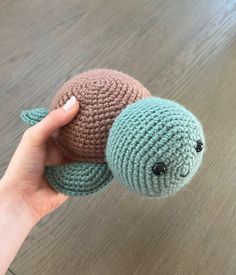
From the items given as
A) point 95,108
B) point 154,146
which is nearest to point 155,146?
point 154,146

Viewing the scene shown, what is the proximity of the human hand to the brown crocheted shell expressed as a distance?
50 mm

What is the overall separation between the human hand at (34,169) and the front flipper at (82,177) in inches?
2.5

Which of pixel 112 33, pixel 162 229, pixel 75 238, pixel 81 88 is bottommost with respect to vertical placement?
pixel 75 238

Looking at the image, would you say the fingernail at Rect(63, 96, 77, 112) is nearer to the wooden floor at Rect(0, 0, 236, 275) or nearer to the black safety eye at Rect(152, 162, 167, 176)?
the black safety eye at Rect(152, 162, 167, 176)

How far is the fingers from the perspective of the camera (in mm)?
500

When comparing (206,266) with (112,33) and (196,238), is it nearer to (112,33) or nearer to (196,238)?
(196,238)

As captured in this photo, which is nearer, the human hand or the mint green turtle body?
the mint green turtle body

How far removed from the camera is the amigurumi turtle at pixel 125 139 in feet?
1.41

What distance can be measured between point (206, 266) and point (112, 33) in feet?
2.09

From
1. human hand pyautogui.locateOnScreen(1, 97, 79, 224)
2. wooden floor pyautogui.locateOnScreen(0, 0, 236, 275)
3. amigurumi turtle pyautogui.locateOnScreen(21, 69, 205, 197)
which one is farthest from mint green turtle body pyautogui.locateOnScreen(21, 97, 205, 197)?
wooden floor pyautogui.locateOnScreen(0, 0, 236, 275)

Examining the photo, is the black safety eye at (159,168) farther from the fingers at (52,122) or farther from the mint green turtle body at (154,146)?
the fingers at (52,122)

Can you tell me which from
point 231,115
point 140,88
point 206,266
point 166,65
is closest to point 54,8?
point 166,65

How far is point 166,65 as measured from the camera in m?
0.99

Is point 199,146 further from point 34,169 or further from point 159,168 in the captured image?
point 34,169
